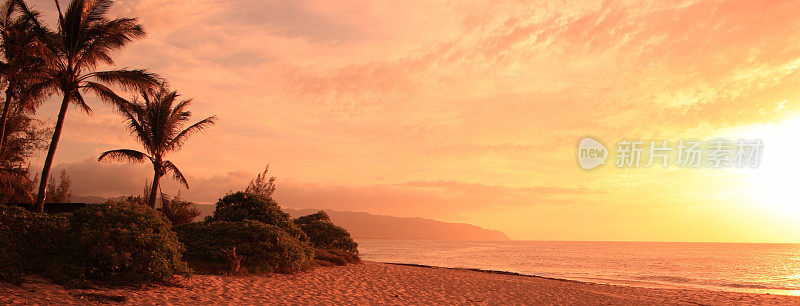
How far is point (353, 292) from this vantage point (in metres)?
16.2

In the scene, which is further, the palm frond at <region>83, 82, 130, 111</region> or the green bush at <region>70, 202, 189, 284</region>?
the palm frond at <region>83, 82, 130, 111</region>

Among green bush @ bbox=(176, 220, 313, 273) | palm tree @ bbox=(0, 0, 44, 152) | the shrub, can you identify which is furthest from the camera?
the shrub

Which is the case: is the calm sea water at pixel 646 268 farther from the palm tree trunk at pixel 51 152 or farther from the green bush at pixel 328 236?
the palm tree trunk at pixel 51 152

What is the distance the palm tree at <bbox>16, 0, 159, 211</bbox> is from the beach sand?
10501mm

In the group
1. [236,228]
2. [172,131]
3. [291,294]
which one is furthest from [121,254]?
[172,131]

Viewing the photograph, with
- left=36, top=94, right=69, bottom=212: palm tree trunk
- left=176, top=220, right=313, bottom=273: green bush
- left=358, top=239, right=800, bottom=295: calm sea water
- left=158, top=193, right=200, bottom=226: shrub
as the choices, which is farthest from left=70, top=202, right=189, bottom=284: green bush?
left=358, top=239, right=800, bottom=295: calm sea water

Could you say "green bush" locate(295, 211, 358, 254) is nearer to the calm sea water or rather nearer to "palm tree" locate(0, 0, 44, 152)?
"palm tree" locate(0, 0, 44, 152)

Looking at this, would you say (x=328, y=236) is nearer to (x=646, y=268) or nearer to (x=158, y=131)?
(x=158, y=131)

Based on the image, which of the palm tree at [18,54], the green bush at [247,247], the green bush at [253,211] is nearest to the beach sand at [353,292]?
the green bush at [247,247]

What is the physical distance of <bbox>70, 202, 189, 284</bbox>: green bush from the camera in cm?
1216

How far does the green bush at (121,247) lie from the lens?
12.2 meters

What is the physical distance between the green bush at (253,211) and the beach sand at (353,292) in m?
2.62

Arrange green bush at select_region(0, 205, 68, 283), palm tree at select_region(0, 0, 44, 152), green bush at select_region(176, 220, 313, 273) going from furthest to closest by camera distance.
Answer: palm tree at select_region(0, 0, 44, 152) < green bush at select_region(176, 220, 313, 273) < green bush at select_region(0, 205, 68, 283)

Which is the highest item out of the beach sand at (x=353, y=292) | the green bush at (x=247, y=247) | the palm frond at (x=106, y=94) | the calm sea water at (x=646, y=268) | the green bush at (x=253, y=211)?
the palm frond at (x=106, y=94)
